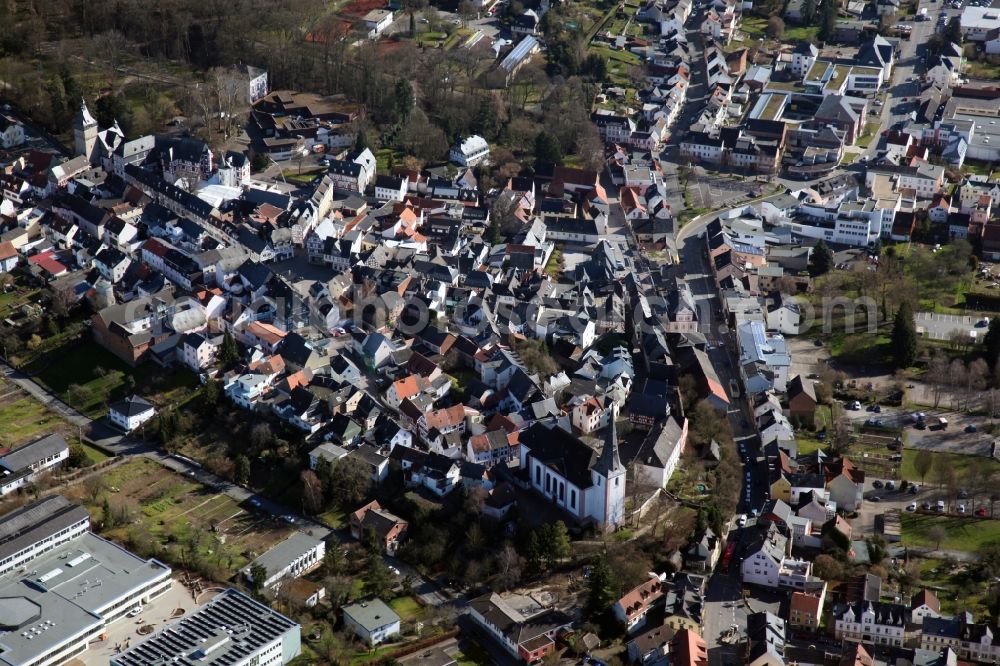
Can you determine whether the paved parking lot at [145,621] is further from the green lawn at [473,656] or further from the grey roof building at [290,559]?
the green lawn at [473,656]

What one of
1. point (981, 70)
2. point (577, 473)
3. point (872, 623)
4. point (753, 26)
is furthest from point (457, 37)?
point (872, 623)

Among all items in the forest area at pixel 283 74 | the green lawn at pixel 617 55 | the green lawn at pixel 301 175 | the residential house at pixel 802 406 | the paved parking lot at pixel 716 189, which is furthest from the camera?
the green lawn at pixel 617 55

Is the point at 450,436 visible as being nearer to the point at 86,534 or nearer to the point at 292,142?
the point at 86,534

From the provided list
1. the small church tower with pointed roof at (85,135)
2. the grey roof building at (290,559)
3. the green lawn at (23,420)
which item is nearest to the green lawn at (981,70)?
the small church tower with pointed roof at (85,135)

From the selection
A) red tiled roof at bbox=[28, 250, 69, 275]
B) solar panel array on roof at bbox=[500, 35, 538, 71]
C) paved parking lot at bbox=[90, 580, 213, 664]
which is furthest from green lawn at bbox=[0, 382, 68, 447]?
solar panel array on roof at bbox=[500, 35, 538, 71]

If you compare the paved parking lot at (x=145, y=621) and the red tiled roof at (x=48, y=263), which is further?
the red tiled roof at (x=48, y=263)

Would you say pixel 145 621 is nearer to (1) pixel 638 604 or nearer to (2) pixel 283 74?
(1) pixel 638 604

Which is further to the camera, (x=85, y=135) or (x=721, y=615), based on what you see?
(x=85, y=135)
